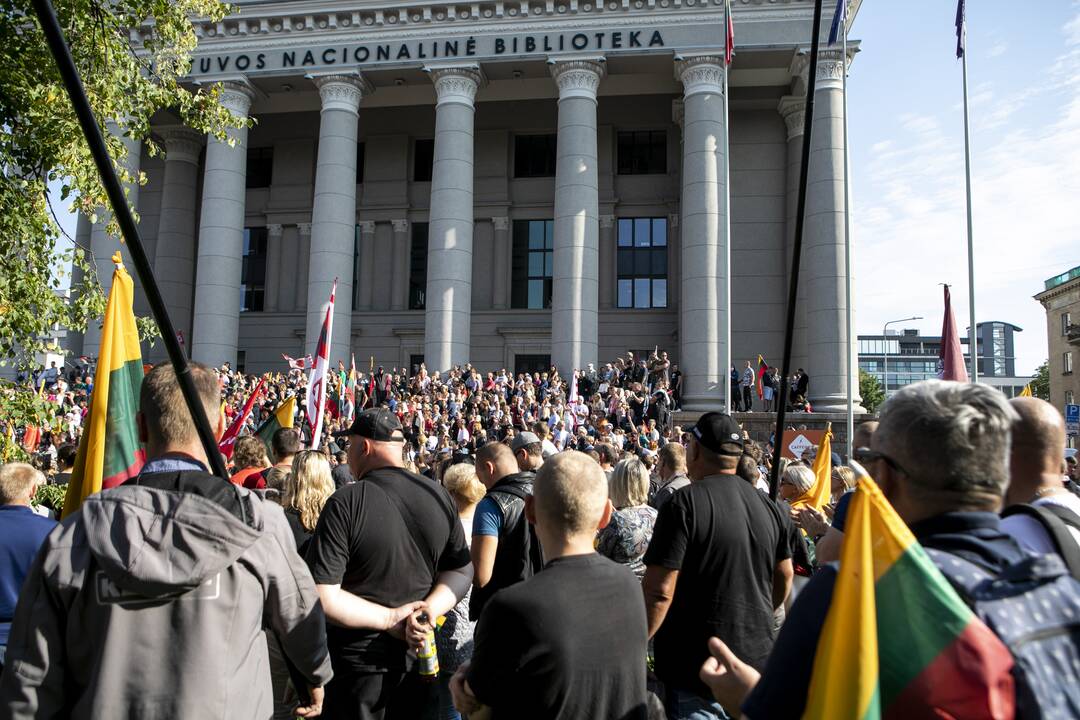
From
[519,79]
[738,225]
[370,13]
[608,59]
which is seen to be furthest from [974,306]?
[370,13]

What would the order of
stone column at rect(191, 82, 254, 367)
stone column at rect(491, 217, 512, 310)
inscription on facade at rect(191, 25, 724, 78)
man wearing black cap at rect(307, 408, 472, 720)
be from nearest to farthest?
1. man wearing black cap at rect(307, 408, 472, 720)
2. inscription on facade at rect(191, 25, 724, 78)
3. stone column at rect(191, 82, 254, 367)
4. stone column at rect(491, 217, 512, 310)

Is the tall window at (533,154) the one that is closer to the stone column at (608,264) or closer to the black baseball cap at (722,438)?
the stone column at (608,264)

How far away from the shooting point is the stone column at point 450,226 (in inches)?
1087

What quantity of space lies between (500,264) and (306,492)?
29.6 m

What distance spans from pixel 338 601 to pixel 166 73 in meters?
7.26

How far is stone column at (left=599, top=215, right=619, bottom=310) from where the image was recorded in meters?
33.2

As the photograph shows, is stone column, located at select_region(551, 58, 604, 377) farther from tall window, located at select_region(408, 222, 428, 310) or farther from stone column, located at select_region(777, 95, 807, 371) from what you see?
tall window, located at select_region(408, 222, 428, 310)

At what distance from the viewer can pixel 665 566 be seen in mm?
3699

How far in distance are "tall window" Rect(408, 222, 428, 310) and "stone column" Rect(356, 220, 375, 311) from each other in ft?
5.59

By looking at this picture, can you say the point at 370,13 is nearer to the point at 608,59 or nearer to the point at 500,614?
the point at 608,59

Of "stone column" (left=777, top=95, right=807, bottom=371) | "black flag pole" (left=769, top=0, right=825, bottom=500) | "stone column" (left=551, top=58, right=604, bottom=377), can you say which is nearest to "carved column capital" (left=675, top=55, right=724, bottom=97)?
"stone column" (left=551, top=58, right=604, bottom=377)

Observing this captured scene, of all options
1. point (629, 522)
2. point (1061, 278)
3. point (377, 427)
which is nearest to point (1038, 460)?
point (629, 522)

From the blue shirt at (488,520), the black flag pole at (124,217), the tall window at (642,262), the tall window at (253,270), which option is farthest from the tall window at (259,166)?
the black flag pole at (124,217)

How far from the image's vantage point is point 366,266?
115 feet
